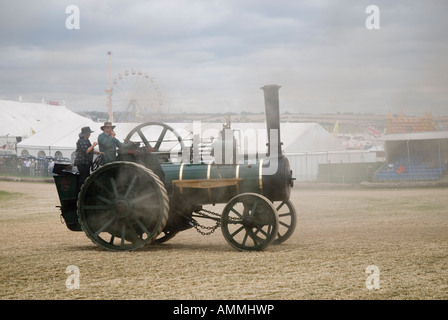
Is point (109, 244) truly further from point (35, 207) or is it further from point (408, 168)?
point (408, 168)

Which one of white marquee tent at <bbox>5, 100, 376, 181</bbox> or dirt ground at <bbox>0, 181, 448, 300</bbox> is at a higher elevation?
white marquee tent at <bbox>5, 100, 376, 181</bbox>

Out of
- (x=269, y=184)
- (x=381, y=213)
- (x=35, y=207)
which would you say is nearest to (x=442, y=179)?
(x=381, y=213)

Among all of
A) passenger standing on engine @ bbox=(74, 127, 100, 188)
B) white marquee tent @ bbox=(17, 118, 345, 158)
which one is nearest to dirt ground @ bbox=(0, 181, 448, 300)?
passenger standing on engine @ bbox=(74, 127, 100, 188)

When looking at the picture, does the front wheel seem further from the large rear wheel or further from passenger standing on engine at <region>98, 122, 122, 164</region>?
passenger standing on engine at <region>98, 122, 122, 164</region>

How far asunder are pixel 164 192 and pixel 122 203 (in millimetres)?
623

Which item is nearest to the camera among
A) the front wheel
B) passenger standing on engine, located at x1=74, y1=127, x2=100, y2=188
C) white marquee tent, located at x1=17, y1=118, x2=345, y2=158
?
the front wheel

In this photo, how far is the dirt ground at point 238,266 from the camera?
17.5 feet

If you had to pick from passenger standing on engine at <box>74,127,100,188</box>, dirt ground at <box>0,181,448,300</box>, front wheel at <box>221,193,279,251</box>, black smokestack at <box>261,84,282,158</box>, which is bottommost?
dirt ground at <box>0,181,448,300</box>

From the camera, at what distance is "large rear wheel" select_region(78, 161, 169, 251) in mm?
7551

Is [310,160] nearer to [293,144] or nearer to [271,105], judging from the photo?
[293,144]

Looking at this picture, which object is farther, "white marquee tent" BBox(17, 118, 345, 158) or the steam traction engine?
"white marquee tent" BBox(17, 118, 345, 158)

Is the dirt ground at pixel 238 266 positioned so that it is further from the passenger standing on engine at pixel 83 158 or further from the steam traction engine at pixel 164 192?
the passenger standing on engine at pixel 83 158

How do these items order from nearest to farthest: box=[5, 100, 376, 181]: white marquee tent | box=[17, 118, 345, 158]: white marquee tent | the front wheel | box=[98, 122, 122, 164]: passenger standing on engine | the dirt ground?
the dirt ground < the front wheel < box=[98, 122, 122, 164]: passenger standing on engine < box=[5, 100, 376, 181]: white marquee tent < box=[17, 118, 345, 158]: white marquee tent
